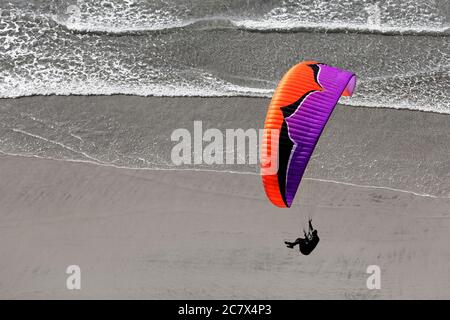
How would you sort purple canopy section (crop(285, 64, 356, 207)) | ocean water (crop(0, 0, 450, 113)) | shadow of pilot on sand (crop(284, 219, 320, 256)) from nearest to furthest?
purple canopy section (crop(285, 64, 356, 207)) < shadow of pilot on sand (crop(284, 219, 320, 256)) < ocean water (crop(0, 0, 450, 113))

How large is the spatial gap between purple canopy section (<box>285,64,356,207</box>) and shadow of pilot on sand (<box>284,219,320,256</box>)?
5.31 feet

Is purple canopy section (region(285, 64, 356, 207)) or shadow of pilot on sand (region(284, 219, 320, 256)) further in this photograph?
shadow of pilot on sand (region(284, 219, 320, 256))

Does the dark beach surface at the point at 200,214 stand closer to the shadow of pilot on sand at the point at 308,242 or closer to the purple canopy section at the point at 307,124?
the shadow of pilot on sand at the point at 308,242

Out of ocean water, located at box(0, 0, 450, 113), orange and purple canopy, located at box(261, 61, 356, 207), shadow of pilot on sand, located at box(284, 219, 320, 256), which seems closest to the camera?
orange and purple canopy, located at box(261, 61, 356, 207)

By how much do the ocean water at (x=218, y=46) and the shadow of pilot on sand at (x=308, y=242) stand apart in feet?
6.67

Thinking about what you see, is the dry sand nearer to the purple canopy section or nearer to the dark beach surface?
the dark beach surface

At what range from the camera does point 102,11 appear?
10.4 meters

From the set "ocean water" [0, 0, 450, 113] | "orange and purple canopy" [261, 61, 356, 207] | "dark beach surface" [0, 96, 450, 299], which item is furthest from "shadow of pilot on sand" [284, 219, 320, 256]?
"ocean water" [0, 0, 450, 113]

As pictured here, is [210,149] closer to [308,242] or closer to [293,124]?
[308,242]

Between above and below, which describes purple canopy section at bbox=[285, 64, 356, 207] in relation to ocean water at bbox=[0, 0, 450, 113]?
below

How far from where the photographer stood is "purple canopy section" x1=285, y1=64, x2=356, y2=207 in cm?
694

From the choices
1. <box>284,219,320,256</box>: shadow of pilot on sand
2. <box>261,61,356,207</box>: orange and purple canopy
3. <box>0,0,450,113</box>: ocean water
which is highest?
<box>0,0,450,113</box>: ocean water

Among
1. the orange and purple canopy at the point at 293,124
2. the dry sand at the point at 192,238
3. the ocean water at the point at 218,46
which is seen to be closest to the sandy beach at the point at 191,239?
the dry sand at the point at 192,238

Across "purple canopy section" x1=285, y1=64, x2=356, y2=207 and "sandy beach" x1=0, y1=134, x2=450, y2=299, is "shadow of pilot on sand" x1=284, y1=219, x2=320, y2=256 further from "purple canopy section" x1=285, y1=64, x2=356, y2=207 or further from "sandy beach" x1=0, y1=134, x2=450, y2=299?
"purple canopy section" x1=285, y1=64, x2=356, y2=207
